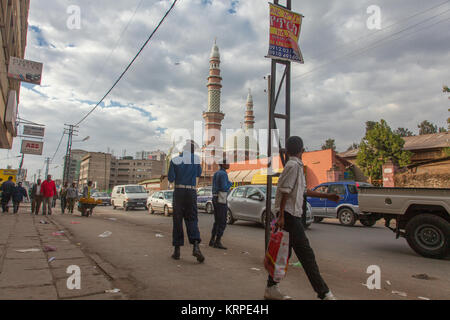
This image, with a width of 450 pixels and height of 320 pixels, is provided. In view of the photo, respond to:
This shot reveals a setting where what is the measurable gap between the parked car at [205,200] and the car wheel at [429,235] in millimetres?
12439

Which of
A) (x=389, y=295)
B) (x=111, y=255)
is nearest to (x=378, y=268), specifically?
(x=389, y=295)

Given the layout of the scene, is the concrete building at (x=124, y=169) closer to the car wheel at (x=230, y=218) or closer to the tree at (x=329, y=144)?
the tree at (x=329, y=144)

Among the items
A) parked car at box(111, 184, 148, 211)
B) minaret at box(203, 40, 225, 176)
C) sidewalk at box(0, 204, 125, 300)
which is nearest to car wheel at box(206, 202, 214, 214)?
parked car at box(111, 184, 148, 211)

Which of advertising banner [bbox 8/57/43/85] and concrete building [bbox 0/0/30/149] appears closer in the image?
concrete building [bbox 0/0/30/149]

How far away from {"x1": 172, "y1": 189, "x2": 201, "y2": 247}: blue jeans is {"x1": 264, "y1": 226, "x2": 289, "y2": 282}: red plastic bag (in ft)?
6.38

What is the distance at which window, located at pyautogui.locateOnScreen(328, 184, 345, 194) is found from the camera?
11831 mm

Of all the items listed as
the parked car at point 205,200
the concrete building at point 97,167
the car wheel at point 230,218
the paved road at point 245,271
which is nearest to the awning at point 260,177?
the parked car at point 205,200

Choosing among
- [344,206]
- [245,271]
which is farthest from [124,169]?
[245,271]

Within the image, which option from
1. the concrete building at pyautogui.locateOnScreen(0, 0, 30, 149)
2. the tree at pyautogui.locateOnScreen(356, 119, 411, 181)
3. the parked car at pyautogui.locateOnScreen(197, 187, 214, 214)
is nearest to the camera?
the concrete building at pyautogui.locateOnScreen(0, 0, 30, 149)

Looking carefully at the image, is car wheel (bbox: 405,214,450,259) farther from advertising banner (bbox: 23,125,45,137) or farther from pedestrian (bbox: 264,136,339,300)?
advertising banner (bbox: 23,125,45,137)

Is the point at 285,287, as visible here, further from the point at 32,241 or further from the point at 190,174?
the point at 32,241

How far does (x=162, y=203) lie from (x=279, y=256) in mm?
14567

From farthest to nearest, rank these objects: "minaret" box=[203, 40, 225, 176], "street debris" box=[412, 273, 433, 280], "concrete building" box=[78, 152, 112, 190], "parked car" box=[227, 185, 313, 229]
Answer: "concrete building" box=[78, 152, 112, 190]
"minaret" box=[203, 40, 225, 176]
"parked car" box=[227, 185, 313, 229]
"street debris" box=[412, 273, 433, 280]

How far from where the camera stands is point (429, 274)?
458cm
